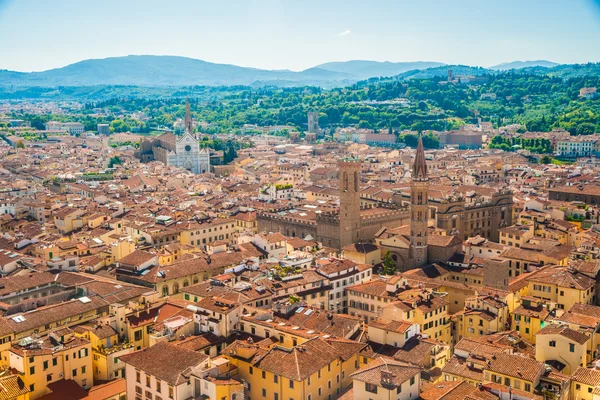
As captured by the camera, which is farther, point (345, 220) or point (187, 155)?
point (187, 155)

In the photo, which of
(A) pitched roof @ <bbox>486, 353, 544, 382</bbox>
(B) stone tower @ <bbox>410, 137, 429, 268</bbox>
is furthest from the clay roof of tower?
(A) pitched roof @ <bbox>486, 353, 544, 382</bbox>

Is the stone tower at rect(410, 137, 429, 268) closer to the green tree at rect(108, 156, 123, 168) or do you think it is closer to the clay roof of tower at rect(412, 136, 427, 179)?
→ the clay roof of tower at rect(412, 136, 427, 179)

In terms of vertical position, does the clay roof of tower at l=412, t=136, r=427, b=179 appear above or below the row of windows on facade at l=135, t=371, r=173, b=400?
above

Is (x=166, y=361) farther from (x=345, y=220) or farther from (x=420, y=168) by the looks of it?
(x=345, y=220)

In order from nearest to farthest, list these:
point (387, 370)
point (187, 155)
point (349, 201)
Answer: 1. point (387, 370)
2. point (349, 201)
3. point (187, 155)

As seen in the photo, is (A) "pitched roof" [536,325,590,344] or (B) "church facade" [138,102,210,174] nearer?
(A) "pitched roof" [536,325,590,344]

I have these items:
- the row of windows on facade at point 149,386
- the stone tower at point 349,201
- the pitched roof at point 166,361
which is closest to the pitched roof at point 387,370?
the pitched roof at point 166,361

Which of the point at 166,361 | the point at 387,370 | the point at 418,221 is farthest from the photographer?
the point at 418,221

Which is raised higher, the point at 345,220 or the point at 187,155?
the point at 345,220

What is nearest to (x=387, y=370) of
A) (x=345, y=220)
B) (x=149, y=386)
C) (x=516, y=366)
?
(x=516, y=366)
